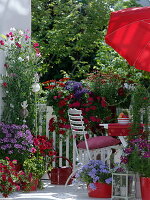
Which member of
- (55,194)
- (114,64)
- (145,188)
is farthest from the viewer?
(114,64)

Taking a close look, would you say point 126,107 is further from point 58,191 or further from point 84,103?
point 58,191

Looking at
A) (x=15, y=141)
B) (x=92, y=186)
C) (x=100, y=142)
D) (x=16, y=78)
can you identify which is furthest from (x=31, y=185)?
(x=16, y=78)

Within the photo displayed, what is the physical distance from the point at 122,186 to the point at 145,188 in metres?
0.36

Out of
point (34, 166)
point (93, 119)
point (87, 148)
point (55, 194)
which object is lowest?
point (55, 194)

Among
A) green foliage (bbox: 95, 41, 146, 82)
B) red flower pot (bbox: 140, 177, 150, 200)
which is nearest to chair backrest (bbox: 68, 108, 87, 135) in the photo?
red flower pot (bbox: 140, 177, 150, 200)

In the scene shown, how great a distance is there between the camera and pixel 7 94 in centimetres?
661

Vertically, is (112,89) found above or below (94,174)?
above

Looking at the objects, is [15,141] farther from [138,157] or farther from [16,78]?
[138,157]

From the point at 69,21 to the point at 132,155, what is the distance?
25.4ft

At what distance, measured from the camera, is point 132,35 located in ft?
18.9

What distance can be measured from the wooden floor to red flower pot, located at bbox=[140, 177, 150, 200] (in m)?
0.74

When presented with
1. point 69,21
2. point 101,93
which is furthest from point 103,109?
point 69,21

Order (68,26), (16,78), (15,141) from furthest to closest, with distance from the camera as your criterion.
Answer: (68,26) → (16,78) → (15,141)

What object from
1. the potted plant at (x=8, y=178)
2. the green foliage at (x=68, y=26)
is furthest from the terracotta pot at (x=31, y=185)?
the green foliage at (x=68, y=26)
